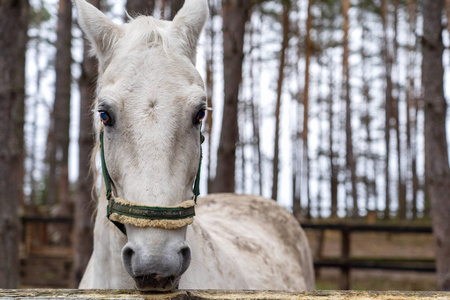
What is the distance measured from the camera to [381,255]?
43.9ft

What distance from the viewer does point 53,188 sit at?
16.3 meters

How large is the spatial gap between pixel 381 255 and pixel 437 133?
9.50 meters

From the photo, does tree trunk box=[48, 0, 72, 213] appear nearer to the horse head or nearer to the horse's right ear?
the horse's right ear

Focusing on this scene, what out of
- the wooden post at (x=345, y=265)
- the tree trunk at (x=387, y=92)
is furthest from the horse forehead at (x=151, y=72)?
the tree trunk at (x=387, y=92)

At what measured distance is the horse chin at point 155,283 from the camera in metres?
1.78

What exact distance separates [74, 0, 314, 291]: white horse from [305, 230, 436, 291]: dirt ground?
7609mm

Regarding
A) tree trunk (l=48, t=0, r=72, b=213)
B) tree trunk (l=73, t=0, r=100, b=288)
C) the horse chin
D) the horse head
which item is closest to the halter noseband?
the horse head

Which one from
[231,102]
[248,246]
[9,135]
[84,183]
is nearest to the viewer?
[248,246]

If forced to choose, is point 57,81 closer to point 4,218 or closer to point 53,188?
point 53,188

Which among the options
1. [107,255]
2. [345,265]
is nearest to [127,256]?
[107,255]

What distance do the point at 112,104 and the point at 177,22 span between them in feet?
2.22

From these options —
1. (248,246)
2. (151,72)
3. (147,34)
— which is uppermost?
(147,34)

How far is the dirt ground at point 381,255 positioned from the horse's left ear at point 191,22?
775 centimetres

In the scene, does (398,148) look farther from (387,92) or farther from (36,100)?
(36,100)
